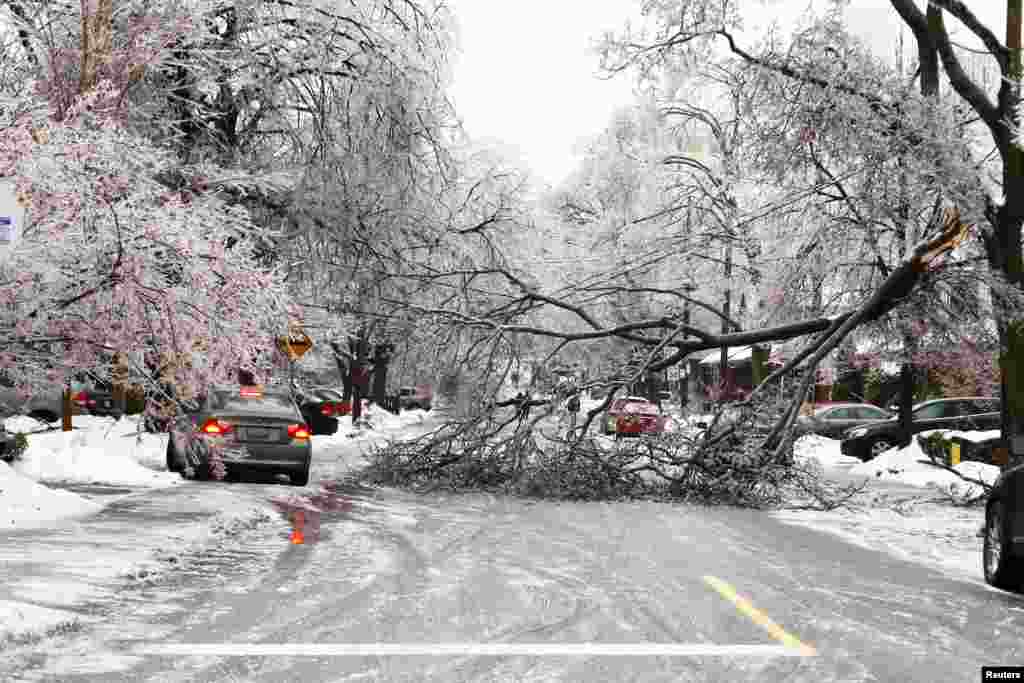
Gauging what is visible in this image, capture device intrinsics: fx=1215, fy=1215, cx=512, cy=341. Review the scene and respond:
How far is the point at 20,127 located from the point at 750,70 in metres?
10.1

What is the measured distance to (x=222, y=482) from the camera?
62.8ft

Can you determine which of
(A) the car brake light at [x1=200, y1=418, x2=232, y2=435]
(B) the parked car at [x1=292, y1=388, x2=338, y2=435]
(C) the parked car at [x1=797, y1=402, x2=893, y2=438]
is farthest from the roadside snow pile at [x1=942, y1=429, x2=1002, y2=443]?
(B) the parked car at [x1=292, y1=388, x2=338, y2=435]

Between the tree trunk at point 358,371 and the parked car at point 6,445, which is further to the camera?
the tree trunk at point 358,371

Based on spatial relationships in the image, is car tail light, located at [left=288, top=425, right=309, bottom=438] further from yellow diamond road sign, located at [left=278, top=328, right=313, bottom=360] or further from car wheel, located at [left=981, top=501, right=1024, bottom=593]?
car wheel, located at [left=981, top=501, right=1024, bottom=593]

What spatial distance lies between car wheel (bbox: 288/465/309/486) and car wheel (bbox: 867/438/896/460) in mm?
16996

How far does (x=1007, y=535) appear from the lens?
9891 millimetres

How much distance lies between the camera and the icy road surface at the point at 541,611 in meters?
6.63

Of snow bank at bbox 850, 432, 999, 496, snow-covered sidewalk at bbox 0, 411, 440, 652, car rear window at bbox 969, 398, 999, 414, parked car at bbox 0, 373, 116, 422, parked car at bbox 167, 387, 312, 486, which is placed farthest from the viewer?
car rear window at bbox 969, 398, 999, 414

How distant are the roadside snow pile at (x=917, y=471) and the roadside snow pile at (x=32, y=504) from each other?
41.4ft

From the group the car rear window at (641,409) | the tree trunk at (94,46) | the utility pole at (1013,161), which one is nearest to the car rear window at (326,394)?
the car rear window at (641,409)

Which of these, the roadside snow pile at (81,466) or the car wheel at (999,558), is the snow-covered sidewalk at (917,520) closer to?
the car wheel at (999,558)

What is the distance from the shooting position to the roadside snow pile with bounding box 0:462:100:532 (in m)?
12.6

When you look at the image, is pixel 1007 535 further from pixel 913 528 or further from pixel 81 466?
pixel 81 466

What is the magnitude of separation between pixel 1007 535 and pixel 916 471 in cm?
1616
